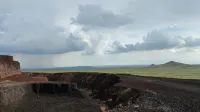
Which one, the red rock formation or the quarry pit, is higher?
the red rock formation

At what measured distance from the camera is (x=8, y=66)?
30.1 meters

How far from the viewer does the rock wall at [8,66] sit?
28.9m

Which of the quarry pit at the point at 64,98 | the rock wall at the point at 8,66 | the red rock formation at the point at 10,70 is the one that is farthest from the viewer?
the rock wall at the point at 8,66

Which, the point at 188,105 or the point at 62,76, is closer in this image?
the point at 188,105

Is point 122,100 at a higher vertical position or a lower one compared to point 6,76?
lower

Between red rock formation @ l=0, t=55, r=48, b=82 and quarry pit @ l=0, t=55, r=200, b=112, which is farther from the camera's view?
red rock formation @ l=0, t=55, r=48, b=82

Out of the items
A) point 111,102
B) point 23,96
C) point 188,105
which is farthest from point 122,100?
point 23,96

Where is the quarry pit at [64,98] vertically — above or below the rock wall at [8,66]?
below

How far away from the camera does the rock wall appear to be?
28.9 metres

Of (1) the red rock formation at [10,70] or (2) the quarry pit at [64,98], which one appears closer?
(2) the quarry pit at [64,98]

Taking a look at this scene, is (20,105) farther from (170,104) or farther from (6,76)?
(170,104)

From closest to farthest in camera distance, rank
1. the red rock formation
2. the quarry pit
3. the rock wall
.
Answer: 1. the quarry pit
2. the red rock formation
3. the rock wall

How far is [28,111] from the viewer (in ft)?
69.0

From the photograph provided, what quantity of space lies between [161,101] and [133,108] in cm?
284
